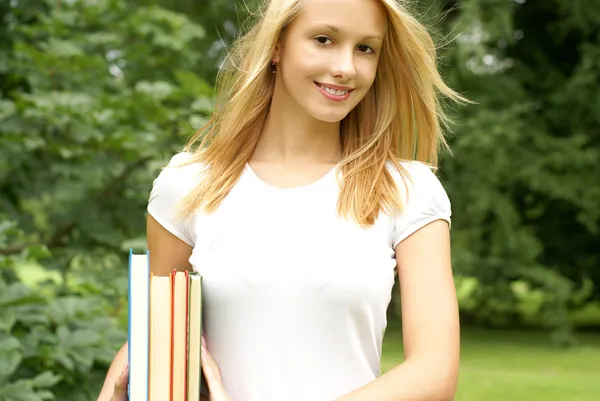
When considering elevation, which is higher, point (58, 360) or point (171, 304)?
point (171, 304)

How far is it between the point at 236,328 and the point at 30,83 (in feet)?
9.67

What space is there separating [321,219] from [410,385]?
34 cm

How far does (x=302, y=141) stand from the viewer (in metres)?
2.04

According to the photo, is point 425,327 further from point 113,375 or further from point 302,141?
point 113,375

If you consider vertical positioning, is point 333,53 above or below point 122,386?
above

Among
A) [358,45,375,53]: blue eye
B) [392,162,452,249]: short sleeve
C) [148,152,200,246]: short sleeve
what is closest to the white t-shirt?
[392,162,452,249]: short sleeve

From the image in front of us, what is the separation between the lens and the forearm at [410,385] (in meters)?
1.69

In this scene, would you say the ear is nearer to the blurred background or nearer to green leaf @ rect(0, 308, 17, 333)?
the blurred background

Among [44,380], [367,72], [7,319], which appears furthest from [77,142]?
[367,72]

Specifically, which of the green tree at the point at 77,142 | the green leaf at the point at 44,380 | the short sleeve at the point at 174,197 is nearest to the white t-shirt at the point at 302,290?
the short sleeve at the point at 174,197

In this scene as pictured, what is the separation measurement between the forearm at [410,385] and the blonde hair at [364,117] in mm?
314

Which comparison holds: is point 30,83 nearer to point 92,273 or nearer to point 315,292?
point 92,273

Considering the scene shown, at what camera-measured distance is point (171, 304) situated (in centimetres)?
169

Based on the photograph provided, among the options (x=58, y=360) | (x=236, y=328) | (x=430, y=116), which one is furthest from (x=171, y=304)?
(x=58, y=360)
